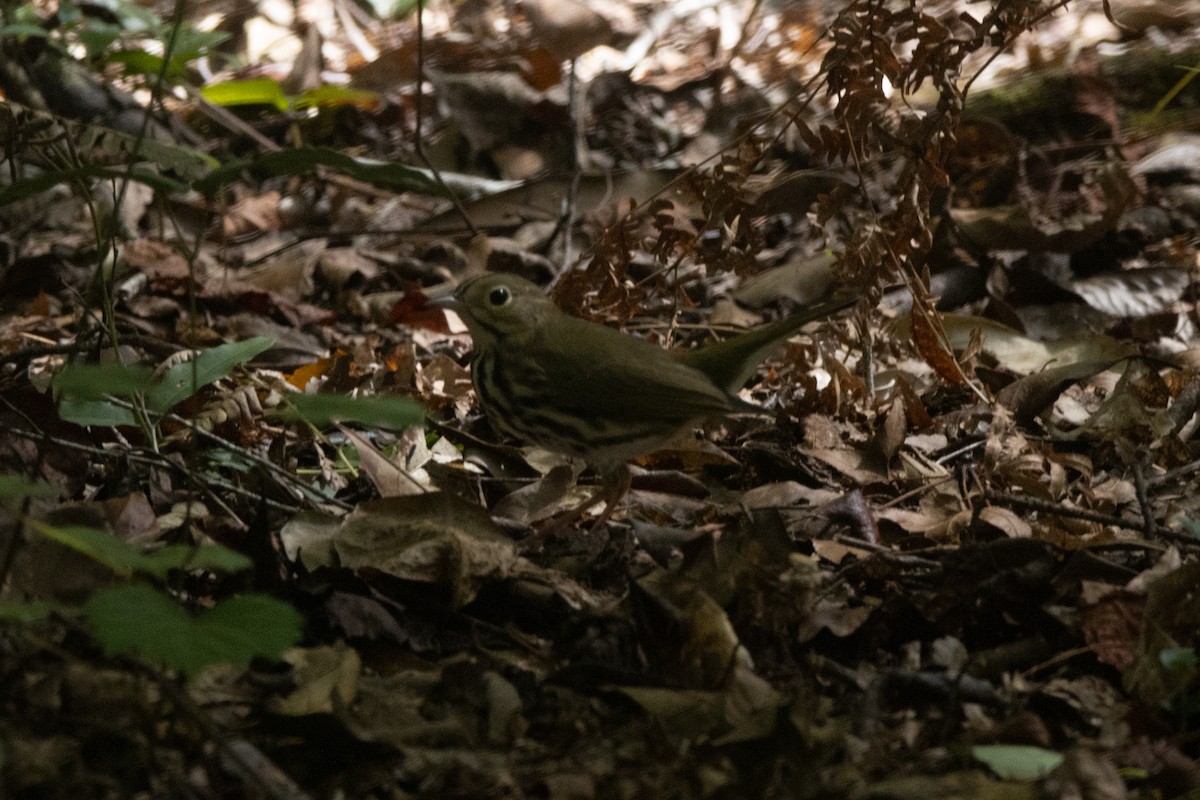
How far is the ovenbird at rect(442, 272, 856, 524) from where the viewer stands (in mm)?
3107

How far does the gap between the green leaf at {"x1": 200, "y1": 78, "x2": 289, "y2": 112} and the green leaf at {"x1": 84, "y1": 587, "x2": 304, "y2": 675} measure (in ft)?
14.8

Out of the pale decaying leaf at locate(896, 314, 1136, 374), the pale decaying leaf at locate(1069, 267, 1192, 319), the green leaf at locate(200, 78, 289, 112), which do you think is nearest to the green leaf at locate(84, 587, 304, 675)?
the pale decaying leaf at locate(896, 314, 1136, 374)

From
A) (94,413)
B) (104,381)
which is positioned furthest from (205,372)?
(104,381)

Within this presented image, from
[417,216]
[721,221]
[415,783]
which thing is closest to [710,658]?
[415,783]

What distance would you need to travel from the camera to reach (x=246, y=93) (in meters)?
6.07

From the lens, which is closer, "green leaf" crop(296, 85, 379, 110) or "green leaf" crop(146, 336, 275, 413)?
"green leaf" crop(146, 336, 275, 413)

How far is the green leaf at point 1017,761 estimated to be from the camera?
6.84ft

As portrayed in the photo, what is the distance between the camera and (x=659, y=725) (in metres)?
2.23

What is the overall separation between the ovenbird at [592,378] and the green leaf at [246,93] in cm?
309

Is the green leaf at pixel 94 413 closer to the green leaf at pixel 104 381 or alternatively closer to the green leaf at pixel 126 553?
the green leaf at pixel 104 381

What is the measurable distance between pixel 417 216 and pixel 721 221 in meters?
2.47

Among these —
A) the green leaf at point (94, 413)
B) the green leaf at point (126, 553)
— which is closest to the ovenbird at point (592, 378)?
the green leaf at point (94, 413)

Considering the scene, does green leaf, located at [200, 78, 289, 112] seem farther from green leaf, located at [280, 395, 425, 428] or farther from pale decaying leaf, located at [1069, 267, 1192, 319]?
green leaf, located at [280, 395, 425, 428]

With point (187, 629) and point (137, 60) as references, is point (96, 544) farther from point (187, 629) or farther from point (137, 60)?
point (137, 60)
